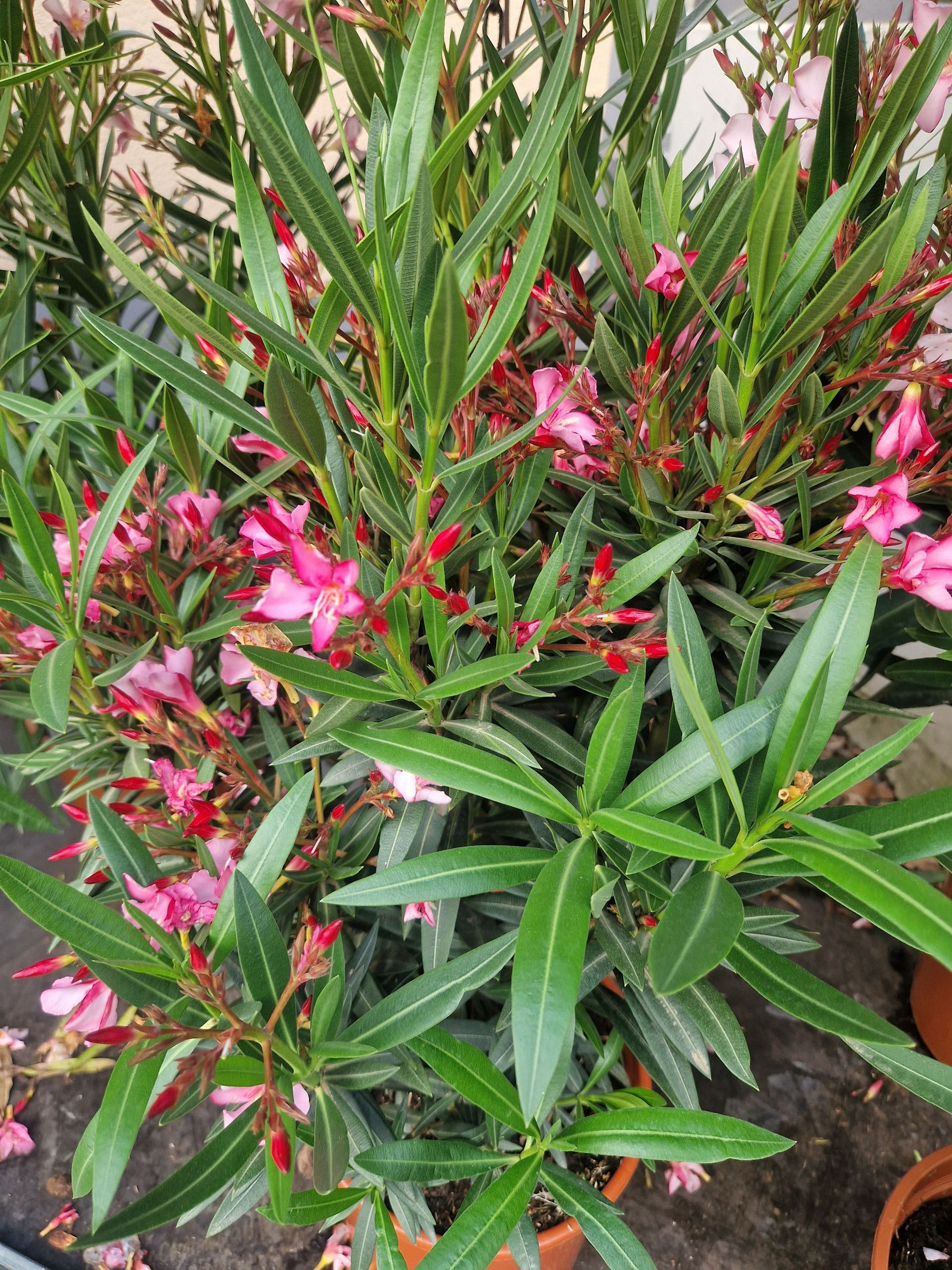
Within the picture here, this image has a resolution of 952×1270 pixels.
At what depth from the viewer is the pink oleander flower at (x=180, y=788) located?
0.66 meters

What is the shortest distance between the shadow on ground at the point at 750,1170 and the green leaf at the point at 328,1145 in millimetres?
802

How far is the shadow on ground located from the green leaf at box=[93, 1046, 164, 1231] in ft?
2.93

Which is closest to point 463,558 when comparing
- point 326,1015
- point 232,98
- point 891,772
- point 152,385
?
point 326,1015

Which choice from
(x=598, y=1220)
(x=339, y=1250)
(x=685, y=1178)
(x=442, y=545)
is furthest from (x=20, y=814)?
(x=685, y=1178)

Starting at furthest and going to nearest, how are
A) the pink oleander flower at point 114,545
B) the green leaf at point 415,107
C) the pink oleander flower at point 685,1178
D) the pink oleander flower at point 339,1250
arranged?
the pink oleander flower at point 685,1178
the pink oleander flower at point 339,1250
the pink oleander flower at point 114,545
the green leaf at point 415,107

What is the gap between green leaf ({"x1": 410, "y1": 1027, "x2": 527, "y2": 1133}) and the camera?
1.95ft

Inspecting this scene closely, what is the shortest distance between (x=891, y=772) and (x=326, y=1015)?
1571 mm

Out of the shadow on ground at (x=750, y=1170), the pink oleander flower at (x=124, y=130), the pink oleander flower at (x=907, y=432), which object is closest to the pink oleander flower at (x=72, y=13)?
the pink oleander flower at (x=124, y=130)

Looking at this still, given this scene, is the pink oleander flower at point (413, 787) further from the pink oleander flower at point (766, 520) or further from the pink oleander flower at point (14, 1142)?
the pink oleander flower at point (14, 1142)

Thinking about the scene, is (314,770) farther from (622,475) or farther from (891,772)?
(891,772)

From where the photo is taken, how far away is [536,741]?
69 centimetres

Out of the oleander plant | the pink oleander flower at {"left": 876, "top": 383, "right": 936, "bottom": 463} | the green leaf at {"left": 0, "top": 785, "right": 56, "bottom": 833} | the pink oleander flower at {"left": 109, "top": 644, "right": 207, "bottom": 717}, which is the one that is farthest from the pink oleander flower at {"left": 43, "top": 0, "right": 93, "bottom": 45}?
the pink oleander flower at {"left": 876, "top": 383, "right": 936, "bottom": 463}

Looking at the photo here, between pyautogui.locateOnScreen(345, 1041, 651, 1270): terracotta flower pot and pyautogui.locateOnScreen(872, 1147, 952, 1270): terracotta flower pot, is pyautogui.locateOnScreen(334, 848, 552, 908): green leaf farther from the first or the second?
pyautogui.locateOnScreen(872, 1147, 952, 1270): terracotta flower pot

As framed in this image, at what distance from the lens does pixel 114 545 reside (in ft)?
2.41
